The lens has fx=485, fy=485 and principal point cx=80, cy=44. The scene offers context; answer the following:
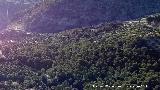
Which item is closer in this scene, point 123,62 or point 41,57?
point 123,62

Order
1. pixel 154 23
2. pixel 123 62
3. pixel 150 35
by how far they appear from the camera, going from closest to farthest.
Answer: pixel 123 62 → pixel 150 35 → pixel 154 23

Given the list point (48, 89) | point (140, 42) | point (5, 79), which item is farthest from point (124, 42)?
point (5, 79)

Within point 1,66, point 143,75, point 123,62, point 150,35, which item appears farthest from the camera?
point 1,66

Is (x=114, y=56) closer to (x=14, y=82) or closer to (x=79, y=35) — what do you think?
(x=14, y=82)

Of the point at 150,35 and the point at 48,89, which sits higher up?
the point at 150,35

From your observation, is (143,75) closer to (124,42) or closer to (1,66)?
(124,42)

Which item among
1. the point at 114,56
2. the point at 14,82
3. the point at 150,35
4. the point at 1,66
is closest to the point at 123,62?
the point at 114,56
